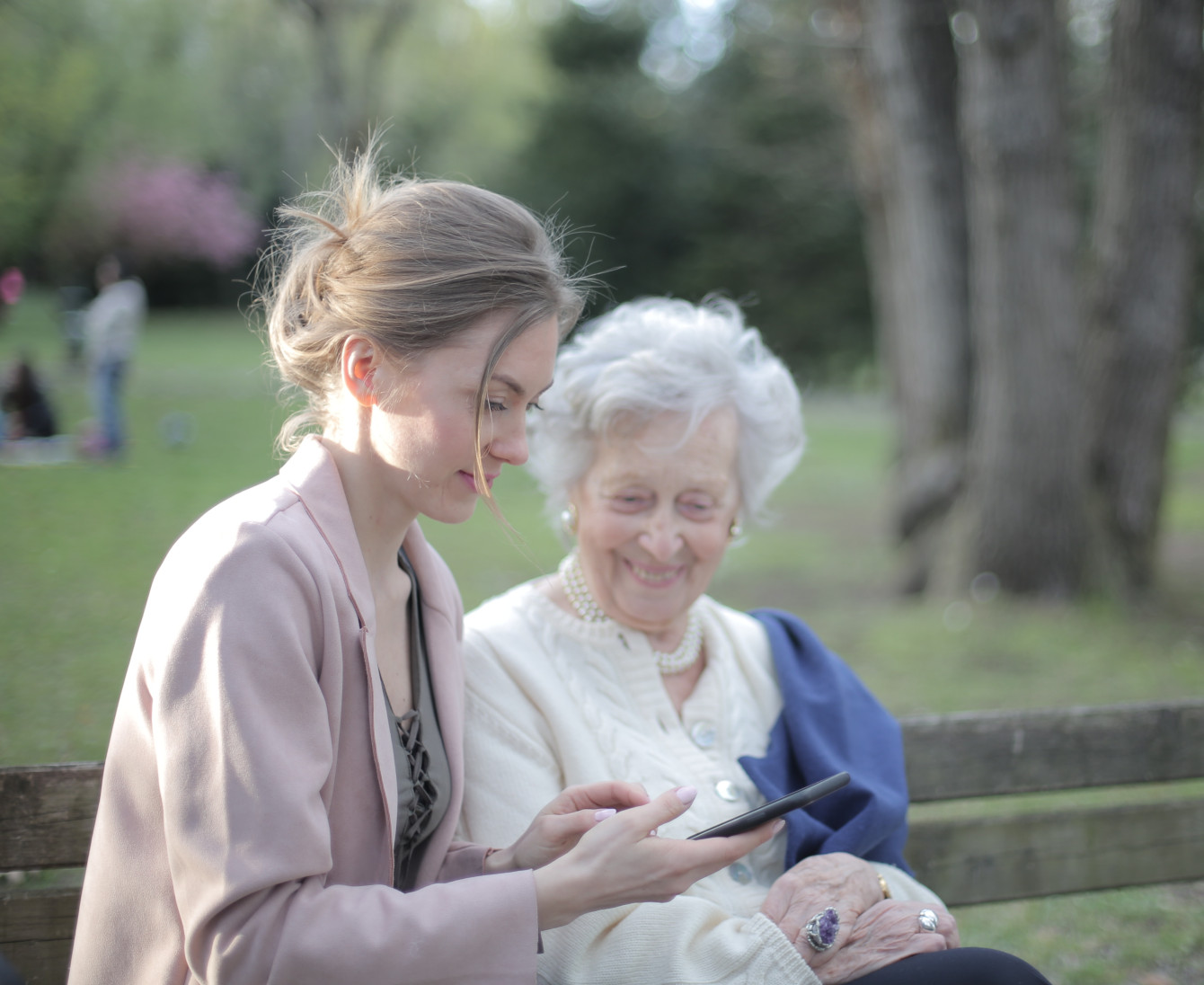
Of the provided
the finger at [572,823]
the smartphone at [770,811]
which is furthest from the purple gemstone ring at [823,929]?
the finger at [572,823]

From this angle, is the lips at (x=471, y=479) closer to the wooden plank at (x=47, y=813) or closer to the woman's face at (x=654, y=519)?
the woman's face at (x=654, y=519)

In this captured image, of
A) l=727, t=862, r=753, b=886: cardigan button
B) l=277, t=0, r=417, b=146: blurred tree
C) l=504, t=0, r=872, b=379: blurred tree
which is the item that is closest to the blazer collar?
l=727, t=862, r=753, b=886: cardigan button

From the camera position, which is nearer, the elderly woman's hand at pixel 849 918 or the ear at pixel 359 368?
the ear at pixel 359 368

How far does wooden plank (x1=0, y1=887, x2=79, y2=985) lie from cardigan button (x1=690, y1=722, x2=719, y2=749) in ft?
4.32

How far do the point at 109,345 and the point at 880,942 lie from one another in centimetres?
969

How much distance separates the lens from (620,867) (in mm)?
1571

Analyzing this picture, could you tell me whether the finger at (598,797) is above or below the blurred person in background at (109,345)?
below

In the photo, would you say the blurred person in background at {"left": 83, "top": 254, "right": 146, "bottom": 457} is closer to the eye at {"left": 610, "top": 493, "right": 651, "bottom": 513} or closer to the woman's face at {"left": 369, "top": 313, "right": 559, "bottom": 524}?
the eye at {"left": 610, "top": 493, "right": 651, "bottom": 513}

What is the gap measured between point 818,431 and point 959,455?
A: 13.5m

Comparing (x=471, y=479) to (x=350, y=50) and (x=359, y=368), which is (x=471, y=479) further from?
(x=350, y=50)

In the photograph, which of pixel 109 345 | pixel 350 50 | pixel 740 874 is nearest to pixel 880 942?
pixel 740 874

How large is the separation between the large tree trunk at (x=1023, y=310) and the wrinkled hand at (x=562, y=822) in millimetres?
5382

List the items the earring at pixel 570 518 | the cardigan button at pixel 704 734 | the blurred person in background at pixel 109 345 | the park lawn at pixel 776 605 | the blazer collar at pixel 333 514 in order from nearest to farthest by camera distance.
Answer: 1. the blazer collar at pixel 333 514
2. the cardigan button at pixel 704 734
3. the earring at pixel 570 518
4. the park lawn at pixel 776 605
5. the blurred person in background at pixel 109 345

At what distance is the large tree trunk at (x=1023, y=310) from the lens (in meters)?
6.17
